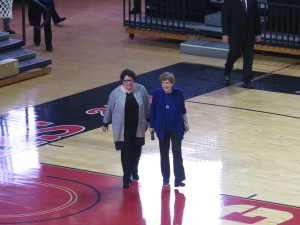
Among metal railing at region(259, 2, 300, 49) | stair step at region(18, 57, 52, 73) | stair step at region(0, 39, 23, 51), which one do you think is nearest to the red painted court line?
stair step at region(18, 57, 52, 73)

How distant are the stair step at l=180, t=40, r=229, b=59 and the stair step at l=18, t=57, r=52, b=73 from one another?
9.88ft

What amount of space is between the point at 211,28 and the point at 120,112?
905 centimetres

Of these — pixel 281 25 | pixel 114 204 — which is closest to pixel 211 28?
pixel 281 25

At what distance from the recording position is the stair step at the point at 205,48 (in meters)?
19.6

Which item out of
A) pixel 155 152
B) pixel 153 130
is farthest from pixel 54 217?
pixel 155 152

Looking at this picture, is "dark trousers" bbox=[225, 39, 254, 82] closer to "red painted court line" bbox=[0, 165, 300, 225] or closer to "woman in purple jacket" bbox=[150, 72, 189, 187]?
"red painted court line" bbox=[0, 165, 300, 225]

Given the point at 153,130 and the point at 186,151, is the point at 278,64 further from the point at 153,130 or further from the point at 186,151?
the point at 153,130

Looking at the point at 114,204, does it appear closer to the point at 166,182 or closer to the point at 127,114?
the point at 166,182

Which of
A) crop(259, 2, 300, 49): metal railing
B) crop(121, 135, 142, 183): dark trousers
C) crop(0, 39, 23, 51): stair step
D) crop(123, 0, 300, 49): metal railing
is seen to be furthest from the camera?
crop(123, 0, 300, 49): metal railing

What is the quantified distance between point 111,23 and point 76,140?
31.6ft

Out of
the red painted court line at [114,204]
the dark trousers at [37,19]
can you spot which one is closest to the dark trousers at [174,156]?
the red painted court line at [114,204]

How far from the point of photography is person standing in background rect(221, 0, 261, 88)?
1705cm

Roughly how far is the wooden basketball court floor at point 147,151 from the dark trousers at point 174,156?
7.6 inches

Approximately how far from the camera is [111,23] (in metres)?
23.4
